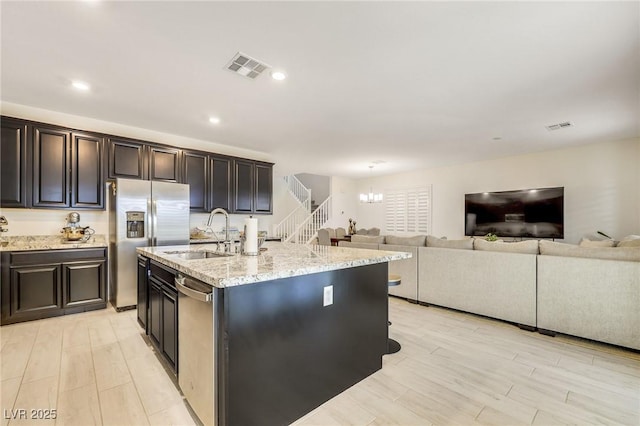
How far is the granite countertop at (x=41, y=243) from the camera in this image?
3.44m

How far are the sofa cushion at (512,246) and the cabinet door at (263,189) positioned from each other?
12.3ft

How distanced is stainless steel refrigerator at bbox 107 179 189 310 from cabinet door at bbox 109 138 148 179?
21cm

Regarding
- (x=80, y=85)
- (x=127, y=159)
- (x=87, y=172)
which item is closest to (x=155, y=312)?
(x=80, y=85)

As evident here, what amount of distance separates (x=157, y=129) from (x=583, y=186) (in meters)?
7.65

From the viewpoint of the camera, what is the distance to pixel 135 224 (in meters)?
4.08

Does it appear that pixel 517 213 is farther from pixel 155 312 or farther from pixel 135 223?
pixel 135 223

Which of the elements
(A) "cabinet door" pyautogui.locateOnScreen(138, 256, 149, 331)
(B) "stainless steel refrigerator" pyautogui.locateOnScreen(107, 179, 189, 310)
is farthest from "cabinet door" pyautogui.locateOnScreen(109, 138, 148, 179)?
(A) "cabinet door" pyautogui.locateOnScreen(138, 256, 149, 331)

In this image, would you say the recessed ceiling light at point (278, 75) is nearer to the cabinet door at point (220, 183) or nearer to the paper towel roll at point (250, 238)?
the paper towel roll at point (250, 238)

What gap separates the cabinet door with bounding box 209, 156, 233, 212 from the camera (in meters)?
5.07

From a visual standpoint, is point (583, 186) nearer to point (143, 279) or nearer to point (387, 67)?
point (387, 67)

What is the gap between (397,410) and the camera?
190 cm

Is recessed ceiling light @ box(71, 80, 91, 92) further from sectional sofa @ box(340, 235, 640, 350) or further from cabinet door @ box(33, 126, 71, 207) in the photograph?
sectional sofa @ box(340, 235, 640, 350)

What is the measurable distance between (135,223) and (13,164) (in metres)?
1.44

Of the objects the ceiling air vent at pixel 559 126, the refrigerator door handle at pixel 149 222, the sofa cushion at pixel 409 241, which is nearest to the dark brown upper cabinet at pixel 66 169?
the refrigerator door handle at pixel 149 222
